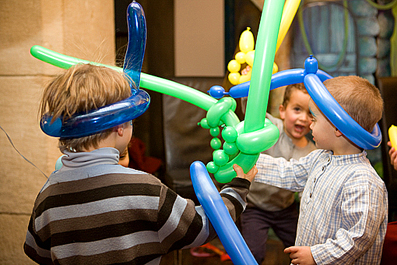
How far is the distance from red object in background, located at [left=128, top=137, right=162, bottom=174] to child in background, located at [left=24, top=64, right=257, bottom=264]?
139 cm

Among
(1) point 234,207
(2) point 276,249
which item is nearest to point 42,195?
(1) point 234,207

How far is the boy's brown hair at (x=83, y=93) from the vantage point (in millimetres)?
634

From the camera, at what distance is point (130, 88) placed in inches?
27.6

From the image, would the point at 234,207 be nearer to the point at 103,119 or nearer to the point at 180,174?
the point at 103,119

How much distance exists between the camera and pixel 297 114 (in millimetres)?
1338

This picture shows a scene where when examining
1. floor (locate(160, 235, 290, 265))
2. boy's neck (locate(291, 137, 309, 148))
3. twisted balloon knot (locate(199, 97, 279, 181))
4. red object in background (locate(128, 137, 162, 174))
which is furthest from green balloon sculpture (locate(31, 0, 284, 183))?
red object in background (locate(128, 137, 162, 174))

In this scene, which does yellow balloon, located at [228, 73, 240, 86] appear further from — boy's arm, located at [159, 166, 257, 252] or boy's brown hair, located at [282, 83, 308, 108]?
boy's brown hair, located at [282, 83, 308, 108]

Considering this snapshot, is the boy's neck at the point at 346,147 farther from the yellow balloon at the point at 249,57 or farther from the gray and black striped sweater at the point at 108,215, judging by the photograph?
the gray and black striped sweater at the point at 108,215

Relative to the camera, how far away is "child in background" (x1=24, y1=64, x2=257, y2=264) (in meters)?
0.62

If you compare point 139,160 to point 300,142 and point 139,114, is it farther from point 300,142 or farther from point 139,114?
point 139,114

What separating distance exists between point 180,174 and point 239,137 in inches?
48.3

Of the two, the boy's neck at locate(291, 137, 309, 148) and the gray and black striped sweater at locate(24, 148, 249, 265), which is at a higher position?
the gray and black striped sweater at locate(24, 148, 249, 265)

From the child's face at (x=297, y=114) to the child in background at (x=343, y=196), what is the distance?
0.36 meters

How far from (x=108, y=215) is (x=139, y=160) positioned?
146cm
